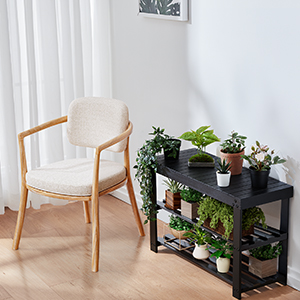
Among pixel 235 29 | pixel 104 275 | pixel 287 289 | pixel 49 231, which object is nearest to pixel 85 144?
pixel 49 231

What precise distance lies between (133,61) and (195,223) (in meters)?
1.28

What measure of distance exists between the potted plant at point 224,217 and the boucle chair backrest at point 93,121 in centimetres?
71

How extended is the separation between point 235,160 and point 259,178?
17 cm

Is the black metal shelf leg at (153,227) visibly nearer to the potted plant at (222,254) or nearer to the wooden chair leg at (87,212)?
the potted plant at (222,254)

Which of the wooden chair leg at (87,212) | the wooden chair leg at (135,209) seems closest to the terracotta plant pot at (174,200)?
the wooden chair leg at (135,209)

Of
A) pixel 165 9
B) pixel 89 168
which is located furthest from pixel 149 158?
pixel 165 9

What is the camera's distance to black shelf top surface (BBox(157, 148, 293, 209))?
2209 mm

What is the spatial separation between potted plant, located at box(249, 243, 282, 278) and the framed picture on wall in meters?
1.29

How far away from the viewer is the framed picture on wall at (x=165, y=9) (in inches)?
109

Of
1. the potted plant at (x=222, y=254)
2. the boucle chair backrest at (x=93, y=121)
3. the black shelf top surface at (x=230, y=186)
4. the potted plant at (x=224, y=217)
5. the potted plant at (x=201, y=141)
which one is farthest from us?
the boucle chair backrest at (x=93, y=121)

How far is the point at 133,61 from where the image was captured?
10.8 feet

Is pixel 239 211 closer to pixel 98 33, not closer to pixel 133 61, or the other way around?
pixel 133 61

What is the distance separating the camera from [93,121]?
297 centimetres

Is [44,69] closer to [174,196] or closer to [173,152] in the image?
[173,152]
